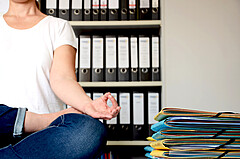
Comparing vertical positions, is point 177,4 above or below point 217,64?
above

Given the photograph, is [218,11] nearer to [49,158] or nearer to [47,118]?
[47,118]

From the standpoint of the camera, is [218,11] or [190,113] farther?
[218,11]

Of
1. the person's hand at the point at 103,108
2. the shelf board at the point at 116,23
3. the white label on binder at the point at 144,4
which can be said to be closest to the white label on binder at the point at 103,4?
the shelf board at the point at 116,23

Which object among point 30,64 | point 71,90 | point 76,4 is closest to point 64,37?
point 30,64

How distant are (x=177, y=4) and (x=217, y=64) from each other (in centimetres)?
40

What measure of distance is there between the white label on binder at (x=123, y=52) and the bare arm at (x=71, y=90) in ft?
1.59

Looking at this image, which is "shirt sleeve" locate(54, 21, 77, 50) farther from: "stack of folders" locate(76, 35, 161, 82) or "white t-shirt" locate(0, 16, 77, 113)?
"stack of folders" locate(76, 35, 161, 82)

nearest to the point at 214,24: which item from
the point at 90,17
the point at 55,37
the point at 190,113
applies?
the point at 90,17

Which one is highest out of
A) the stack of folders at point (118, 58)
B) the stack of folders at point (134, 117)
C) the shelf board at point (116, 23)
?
the shelf board at point (116, 23)

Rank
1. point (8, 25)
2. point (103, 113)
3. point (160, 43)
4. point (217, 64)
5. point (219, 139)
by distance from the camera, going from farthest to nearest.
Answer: point (160, 43)
point (217, 64)
point (8, 25)
point (103, 113)
point (219, 139)

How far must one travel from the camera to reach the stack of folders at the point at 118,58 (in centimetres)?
159

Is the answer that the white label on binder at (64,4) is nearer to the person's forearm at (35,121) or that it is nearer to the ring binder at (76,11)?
the ring binder at (76,11)

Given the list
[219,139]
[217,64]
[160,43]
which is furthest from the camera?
[160,43]

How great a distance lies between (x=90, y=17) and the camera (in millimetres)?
1648
